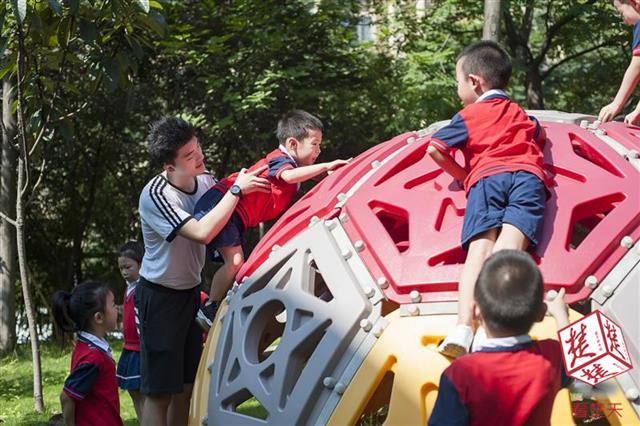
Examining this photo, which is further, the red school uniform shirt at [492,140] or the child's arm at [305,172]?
the child's arm at [305,172]

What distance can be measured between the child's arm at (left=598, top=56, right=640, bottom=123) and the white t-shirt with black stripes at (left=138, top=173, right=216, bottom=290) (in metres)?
2.29

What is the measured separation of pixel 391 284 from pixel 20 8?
3.66 m

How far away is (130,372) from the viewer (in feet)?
22.0

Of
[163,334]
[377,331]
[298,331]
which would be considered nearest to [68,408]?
[163,334]

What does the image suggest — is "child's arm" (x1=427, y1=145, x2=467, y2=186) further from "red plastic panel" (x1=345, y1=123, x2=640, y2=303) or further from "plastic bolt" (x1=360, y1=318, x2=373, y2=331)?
"plastic bolt" (x1=360, y1=318, x2=373, y2=331)

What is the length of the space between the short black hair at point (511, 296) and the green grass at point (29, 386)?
19.3 ft

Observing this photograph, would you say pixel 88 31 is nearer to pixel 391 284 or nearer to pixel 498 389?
pixel 391 284

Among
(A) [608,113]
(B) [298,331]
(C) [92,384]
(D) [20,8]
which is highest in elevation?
(D) [20,8]

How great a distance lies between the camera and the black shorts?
16.1ft

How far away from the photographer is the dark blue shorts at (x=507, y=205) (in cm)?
376

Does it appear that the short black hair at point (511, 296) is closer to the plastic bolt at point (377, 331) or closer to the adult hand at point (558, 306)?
the adult hand at point (558, 306)

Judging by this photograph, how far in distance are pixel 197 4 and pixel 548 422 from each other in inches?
552

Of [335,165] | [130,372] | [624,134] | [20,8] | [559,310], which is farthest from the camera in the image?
[130,372]

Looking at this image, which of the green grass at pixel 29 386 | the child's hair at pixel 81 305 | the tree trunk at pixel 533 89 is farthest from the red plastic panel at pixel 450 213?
the tree trunk at pixel 533 89
